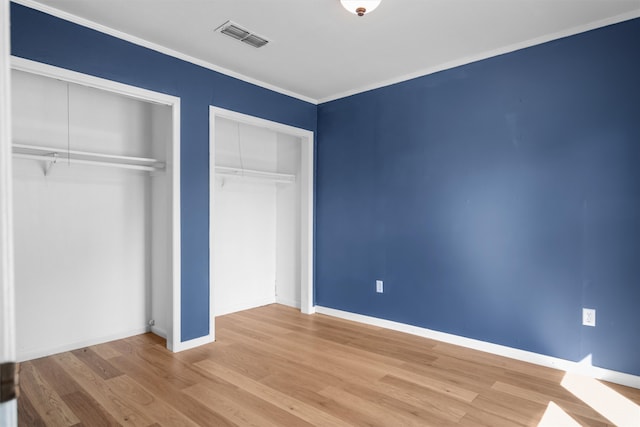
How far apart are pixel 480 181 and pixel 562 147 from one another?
2.17ft

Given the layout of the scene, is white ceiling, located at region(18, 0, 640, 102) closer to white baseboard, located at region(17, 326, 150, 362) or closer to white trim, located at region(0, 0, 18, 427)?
white trim, located at region(0, 0, 18, 427)

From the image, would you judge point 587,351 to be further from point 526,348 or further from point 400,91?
point 400,91

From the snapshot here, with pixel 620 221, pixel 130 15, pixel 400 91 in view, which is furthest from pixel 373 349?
pixel 130 15

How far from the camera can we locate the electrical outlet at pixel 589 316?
2.75m

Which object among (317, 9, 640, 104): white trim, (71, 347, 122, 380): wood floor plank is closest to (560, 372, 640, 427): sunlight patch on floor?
(317, 9, 640, 104): white trim

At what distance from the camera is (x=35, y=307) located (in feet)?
9.99

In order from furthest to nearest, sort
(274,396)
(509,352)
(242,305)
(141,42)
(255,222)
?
1. (255,222)
2. (242,305)
3. (509,352)
4. (141,42)
5. (274,396)

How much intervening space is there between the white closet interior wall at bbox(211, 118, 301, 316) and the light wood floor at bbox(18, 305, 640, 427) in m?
1.10

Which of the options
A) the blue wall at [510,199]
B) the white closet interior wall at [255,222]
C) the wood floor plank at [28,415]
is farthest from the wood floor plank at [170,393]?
→ the blue wall at [510,199]

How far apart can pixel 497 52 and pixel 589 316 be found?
227cm

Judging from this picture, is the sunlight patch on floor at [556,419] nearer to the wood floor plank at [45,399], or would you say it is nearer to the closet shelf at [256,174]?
the wood floor plank at [45,399]

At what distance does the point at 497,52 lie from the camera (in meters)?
3.19

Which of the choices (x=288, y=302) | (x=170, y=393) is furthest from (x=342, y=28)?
(x=288, y=302)

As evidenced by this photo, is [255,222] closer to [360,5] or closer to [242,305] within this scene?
[242,305]
